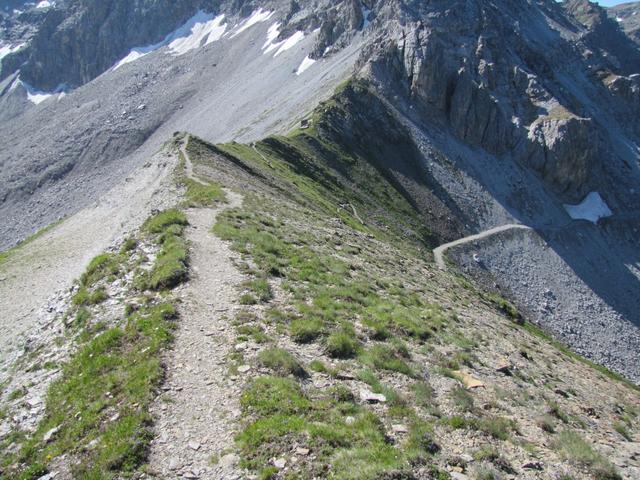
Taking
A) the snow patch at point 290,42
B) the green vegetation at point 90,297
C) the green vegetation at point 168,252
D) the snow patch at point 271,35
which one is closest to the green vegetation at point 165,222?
the green vegetation at point 168,252

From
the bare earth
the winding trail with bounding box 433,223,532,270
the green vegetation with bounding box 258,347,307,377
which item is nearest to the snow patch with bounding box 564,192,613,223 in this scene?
the winding trail with bounding box 433,223,532,270

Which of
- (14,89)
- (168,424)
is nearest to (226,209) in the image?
(168,424)

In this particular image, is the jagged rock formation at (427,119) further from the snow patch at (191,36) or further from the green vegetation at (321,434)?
the green vegetation at (321,434)

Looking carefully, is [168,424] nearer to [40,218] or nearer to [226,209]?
[226,209]

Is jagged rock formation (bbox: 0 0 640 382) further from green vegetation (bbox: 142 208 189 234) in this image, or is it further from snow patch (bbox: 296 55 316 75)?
green vegetation (bbox: 142 208 189 234)

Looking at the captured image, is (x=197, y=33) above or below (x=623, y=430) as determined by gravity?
above

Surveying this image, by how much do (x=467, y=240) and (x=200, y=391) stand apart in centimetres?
5959

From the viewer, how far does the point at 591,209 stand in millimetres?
88625

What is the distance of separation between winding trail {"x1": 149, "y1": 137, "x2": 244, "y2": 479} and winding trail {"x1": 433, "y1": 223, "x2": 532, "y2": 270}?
38.6 metres

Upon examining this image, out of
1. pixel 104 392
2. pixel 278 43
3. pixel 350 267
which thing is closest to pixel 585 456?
pixel 104 392

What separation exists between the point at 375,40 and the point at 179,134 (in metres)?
53.5

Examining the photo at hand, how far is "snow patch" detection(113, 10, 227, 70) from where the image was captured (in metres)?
169

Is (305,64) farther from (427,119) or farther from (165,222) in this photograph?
(165,222)

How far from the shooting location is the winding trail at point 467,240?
57.7 m
